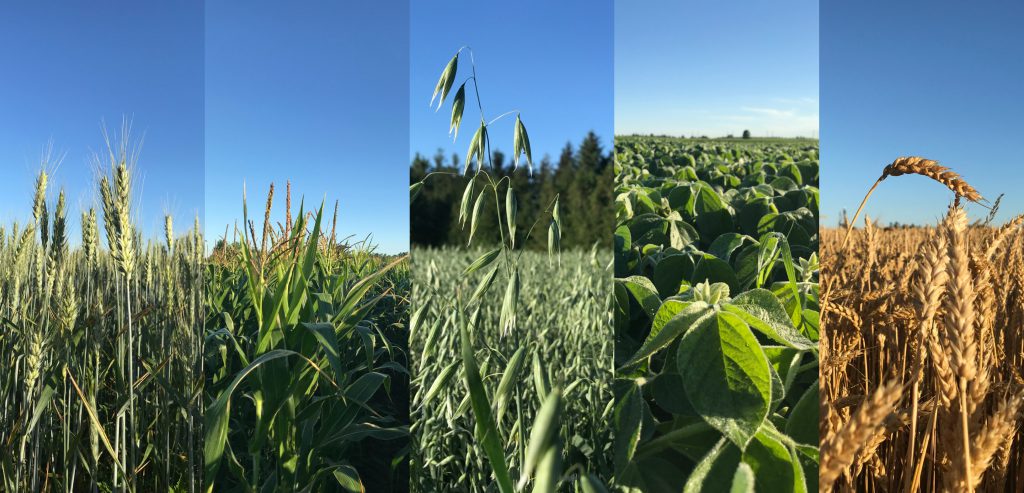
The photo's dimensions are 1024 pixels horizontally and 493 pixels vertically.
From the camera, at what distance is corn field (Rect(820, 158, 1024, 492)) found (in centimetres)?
62

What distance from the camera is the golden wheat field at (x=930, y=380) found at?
2.05 feet

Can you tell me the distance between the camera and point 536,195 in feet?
2.99

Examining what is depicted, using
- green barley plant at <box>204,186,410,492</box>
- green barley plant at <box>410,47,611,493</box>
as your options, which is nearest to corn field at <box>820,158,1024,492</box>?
green barley plant at <box>410,47,611,493</box>

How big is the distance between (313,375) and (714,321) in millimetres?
667

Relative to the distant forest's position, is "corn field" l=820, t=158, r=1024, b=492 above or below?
below

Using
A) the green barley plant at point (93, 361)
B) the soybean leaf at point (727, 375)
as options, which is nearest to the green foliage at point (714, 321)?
the soybean leaf at point (727, 375)

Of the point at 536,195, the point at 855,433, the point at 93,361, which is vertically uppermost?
the point at 536,195

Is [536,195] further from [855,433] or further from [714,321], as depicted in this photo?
[855,433]

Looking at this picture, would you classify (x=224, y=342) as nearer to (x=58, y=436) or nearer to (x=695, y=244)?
(x=58, y=436)

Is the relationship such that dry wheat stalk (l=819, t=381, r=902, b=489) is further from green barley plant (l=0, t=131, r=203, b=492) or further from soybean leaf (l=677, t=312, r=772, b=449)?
green barley plant (l=0, t=131, r=203, b=492)

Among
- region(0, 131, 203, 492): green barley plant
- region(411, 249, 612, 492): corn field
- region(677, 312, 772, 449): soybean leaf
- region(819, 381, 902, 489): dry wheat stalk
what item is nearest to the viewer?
region(819, 381, 902, 489): dry wheat stalk

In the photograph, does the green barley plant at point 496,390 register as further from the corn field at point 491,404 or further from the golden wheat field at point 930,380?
the golden wheat field at point 930,380

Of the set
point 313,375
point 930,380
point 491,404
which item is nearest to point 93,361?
point 313,375

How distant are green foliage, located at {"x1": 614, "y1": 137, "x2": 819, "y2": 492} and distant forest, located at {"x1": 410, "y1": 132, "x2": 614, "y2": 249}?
55 millimetres
